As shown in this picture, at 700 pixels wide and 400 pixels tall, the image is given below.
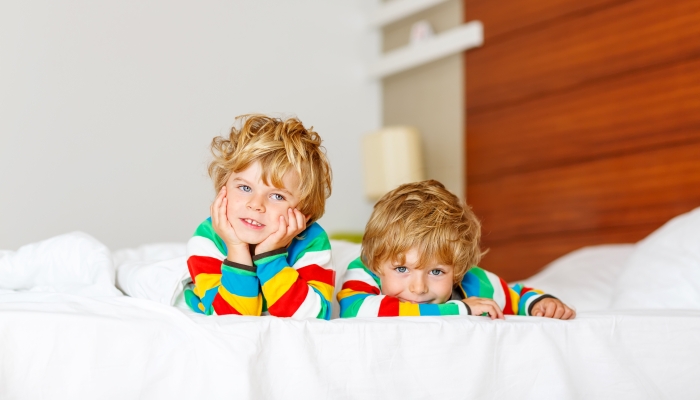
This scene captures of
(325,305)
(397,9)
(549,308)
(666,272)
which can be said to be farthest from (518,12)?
(325,305)

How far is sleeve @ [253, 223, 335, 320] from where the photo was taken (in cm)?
115

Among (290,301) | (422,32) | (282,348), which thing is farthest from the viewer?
(422,32)

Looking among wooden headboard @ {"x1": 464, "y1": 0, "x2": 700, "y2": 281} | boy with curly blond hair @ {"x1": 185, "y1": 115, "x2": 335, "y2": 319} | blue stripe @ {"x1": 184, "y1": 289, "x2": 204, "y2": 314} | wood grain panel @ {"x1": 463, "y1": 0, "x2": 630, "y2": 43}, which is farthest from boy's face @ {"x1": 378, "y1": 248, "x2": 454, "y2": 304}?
wood grain panel @ {"x1": 463, "y1": 0, "x2": 630, "y2": 43}

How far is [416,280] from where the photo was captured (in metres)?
1.30

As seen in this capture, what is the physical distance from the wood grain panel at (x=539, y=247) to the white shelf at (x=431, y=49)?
82 cm

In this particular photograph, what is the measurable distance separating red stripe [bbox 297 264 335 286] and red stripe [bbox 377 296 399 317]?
0.32 feet

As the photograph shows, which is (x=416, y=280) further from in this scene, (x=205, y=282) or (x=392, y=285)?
(x=205, y=282)

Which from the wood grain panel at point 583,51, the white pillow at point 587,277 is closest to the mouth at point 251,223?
the white pillow at point 587,277

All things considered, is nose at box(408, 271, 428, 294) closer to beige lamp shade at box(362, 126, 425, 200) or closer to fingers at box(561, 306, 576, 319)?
fingers at box(561, 306, 576, 319)

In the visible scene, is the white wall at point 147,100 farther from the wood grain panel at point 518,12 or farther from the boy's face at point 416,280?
the boy's face at point 416,280

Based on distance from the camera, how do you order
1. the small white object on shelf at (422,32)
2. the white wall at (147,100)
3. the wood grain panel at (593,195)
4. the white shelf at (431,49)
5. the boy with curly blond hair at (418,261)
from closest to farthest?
the boy with curly blond hair at (418,261), the wood grain panel at (593,195), the white wall at (147,100), the white shelf at (431,49), the small white object on shelf at (422,32)

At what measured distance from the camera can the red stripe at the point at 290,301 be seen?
114 cm

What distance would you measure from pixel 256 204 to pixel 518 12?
6.27ft

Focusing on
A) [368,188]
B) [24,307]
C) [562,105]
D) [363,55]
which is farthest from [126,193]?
[24,307]
